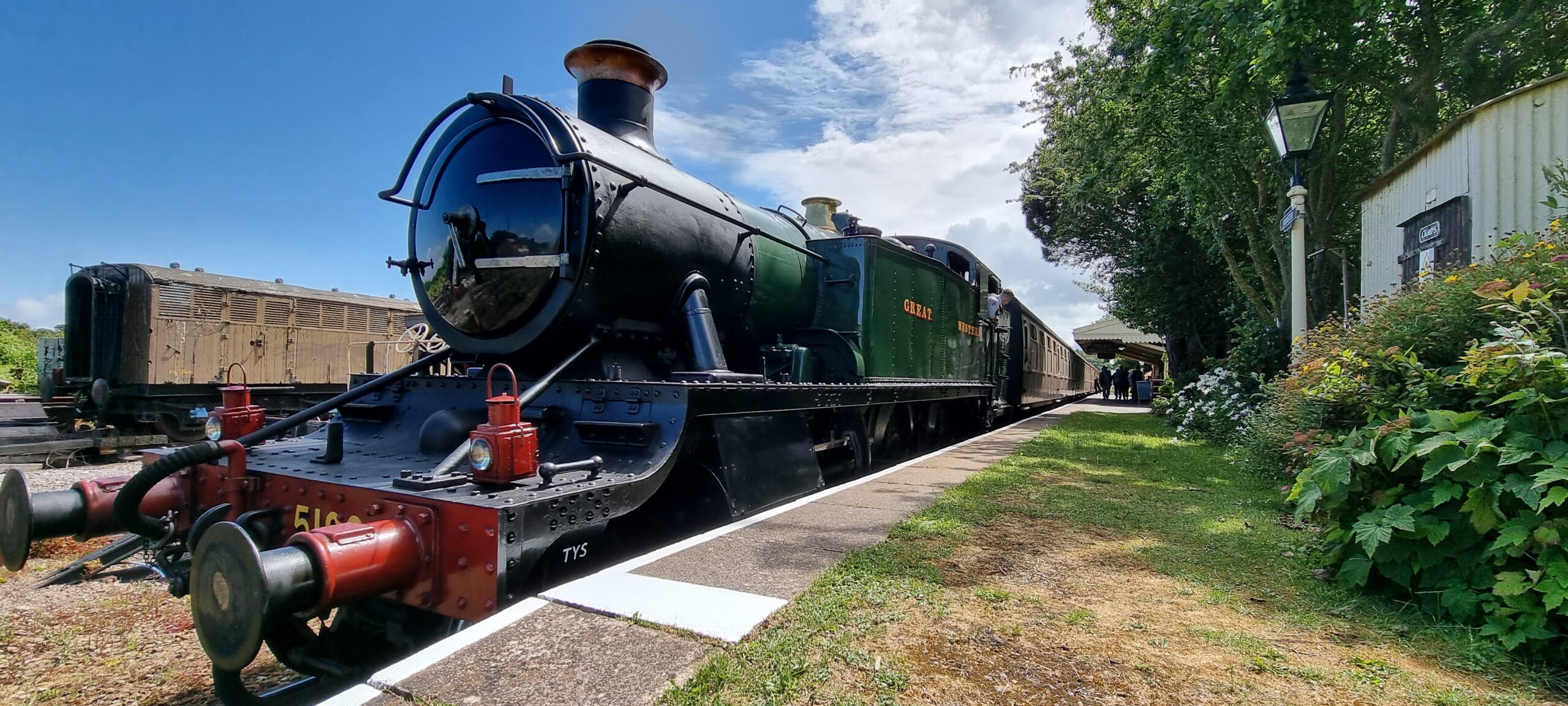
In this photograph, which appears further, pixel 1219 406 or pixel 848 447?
pixel 1219 406

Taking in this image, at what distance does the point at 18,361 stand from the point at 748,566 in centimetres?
4103

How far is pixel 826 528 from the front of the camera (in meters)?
4.10

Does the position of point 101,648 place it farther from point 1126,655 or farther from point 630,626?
point 1126,655

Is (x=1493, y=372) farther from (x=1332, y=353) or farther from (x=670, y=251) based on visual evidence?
(x=670, y=251)

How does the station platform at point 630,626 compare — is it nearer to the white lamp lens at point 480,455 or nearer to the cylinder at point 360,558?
the cylinder at point 360,558

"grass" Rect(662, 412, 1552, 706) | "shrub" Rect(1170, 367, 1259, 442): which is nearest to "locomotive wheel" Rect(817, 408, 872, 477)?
"grass" Rect(662, 412, 1552, 706)

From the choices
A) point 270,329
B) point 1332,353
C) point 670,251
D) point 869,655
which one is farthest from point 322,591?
point 270,329

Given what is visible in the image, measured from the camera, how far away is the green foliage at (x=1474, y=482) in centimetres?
250

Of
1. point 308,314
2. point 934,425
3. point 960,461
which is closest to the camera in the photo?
point 960,461

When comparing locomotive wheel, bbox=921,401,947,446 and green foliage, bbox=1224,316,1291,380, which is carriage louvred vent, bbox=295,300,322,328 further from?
green foliage, bbox=1224,316,1291,380

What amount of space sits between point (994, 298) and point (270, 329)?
1256 cm

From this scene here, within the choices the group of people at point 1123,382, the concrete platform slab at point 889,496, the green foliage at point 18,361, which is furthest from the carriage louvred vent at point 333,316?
the group of people at point 1123,382

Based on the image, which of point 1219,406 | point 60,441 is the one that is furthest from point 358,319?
point 1219,406

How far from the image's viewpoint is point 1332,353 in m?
4.57
